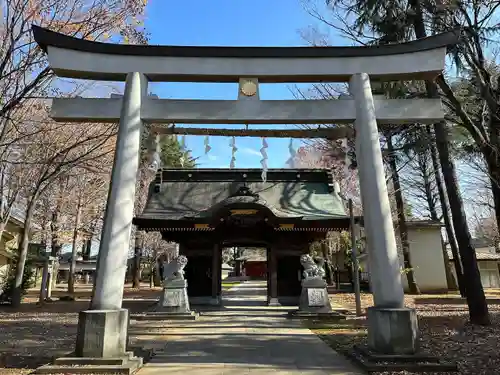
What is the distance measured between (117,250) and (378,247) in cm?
449

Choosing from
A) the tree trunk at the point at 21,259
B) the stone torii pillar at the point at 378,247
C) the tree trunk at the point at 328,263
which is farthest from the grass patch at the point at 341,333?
the tree trunk at the point at 328,263

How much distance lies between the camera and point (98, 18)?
29.7ft

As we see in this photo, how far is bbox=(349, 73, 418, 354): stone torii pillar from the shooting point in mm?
5949

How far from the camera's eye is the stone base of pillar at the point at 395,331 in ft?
19.3

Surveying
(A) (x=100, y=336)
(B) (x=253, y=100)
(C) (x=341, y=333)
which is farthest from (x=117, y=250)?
(C) (x=341, y=333)

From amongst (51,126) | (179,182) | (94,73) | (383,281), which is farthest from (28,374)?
(179,182)

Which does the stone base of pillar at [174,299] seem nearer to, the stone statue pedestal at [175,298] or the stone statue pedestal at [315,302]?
the stone statue pedestal at [175,298]

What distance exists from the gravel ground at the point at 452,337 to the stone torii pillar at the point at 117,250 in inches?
179

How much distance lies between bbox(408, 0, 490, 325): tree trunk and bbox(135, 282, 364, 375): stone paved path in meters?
4.24

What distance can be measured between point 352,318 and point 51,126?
11.5m

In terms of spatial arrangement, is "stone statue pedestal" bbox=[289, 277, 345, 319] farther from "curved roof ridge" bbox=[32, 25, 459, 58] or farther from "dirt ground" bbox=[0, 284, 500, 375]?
"curved roof ridge" bbox=[32, 25, 459, 58]

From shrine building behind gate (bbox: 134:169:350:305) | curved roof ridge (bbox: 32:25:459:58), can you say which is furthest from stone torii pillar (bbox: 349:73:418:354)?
shrine building behind gate (bbox: 134:169:350:305)

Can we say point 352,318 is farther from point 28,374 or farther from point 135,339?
point 28,374

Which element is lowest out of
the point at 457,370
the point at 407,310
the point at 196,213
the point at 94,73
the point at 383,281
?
the point at 457,370
